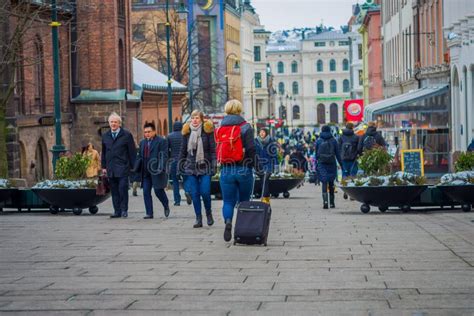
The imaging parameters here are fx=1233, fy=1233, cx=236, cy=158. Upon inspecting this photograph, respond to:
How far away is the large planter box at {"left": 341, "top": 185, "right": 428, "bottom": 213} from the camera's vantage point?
62.4 feet

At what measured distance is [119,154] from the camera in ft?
61.4

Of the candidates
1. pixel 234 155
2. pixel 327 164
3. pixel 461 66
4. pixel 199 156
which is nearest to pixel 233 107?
pixel 234 155

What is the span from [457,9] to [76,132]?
60.9 ft

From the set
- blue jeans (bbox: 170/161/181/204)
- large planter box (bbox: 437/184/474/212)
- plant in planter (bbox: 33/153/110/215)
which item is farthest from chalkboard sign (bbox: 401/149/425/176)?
plant in planter (bbox: 33/153/110/215)

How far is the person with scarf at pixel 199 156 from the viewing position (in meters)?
15.7

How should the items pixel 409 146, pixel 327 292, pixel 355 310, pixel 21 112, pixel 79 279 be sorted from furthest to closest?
1. pixel 409 146
2. pixel 21 112
3. pixel 79 279
4. pixel 327 292
5. pixel 355 310

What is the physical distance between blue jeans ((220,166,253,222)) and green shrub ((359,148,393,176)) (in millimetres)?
5518

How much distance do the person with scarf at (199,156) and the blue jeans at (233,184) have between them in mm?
1377

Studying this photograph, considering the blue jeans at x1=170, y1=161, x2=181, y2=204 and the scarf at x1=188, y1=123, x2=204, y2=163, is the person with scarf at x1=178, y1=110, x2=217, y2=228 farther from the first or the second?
A: the blue jeans at x1=170, y1=161, x2=181, y2=204

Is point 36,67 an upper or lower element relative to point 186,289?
upper

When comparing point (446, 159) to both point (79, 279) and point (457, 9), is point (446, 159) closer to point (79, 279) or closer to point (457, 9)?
point (457, 9)

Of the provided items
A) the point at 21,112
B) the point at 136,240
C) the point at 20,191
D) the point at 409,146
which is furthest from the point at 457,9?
the point at 136,240

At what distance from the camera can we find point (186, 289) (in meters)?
10.2

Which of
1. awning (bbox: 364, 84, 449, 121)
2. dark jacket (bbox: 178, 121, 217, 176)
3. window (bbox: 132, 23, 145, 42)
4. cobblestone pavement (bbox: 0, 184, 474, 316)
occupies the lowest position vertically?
cobblestone pavement (bbox: 0, 184, 474, 316)
